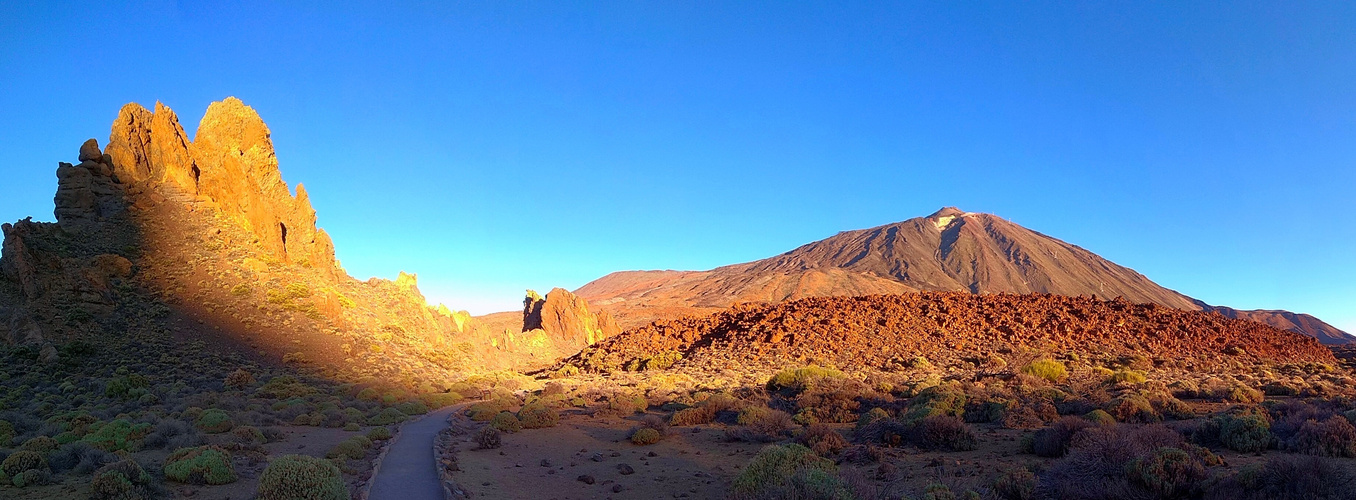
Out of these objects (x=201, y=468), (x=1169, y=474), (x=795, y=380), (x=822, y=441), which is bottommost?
(x=201, y=468)

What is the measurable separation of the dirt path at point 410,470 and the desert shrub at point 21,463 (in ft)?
18.5

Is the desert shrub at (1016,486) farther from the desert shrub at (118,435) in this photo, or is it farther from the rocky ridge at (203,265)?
the rocky ridge at (203,265)

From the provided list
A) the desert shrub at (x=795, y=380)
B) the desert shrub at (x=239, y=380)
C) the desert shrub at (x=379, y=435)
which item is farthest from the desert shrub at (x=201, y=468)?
the desert shrub at (x=795, y=380)

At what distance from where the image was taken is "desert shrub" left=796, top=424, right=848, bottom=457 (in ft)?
41.8

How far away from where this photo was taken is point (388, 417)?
20.4 m

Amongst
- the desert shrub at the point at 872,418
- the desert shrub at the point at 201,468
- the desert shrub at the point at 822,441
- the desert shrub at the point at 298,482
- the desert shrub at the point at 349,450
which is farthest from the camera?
the desert shrub at the point at 872,418

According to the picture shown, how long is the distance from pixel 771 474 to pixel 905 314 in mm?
29054

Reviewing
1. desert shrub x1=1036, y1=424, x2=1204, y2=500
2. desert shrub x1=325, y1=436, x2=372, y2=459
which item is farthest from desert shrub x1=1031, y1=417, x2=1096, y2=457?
desert shrub x1=325, y1=436, x2=372, y2=459

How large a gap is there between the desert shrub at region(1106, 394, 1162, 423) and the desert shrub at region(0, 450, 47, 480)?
2203 cm

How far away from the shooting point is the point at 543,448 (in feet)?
51.9

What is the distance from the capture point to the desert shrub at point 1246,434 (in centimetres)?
1057

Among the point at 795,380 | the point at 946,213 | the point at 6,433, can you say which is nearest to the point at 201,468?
the point at 6,433

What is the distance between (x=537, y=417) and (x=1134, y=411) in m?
15.8

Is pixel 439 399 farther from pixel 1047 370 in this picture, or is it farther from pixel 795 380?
pixel 1047 370
